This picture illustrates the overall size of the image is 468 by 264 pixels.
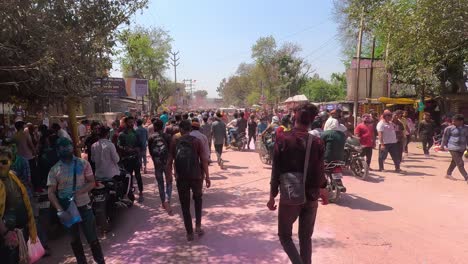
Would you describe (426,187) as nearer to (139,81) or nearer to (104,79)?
(104,79)

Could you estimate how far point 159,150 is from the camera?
22.5ft

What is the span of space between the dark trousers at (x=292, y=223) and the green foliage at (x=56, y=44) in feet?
11.5

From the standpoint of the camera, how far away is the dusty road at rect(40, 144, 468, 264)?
4738 millimetres

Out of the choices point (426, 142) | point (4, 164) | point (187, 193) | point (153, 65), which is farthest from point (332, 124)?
point (153, 65)

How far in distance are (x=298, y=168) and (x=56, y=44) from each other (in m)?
4.12

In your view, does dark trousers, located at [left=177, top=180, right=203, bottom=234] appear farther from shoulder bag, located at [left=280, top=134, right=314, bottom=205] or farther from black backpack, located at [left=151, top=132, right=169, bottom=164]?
shoulder bag, located at [left=280, top=134, right=314, bottom=205]

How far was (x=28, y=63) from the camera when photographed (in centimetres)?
539

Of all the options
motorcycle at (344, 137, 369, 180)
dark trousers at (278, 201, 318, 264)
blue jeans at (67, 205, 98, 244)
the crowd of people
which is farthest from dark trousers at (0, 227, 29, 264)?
motorcycle at (344, 137, 369, 180)

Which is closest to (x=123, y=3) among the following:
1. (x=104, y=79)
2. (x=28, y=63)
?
(x=104, y=79)

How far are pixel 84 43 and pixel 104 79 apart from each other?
1342mm

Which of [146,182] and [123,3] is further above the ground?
[123,3]

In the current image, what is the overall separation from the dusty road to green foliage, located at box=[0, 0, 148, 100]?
2.33 metres

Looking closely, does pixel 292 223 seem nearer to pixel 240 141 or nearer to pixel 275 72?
pixel 240 141

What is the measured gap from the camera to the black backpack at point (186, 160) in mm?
5141
